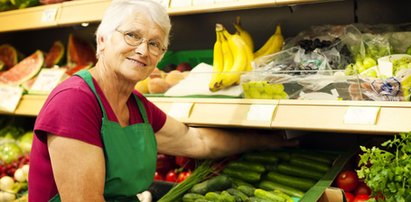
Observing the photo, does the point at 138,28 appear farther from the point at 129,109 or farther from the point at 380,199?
the point at 380,199

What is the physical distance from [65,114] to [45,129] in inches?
2.8

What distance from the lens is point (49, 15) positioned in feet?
8.36

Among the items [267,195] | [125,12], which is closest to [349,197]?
[267,195]

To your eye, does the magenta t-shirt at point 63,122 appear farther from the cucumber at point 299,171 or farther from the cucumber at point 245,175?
the cucumber at point 299,171

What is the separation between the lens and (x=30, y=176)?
1.53m

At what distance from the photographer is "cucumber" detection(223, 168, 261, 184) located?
2002 millimetres

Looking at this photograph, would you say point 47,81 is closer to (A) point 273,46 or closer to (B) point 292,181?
(A) point 273,46

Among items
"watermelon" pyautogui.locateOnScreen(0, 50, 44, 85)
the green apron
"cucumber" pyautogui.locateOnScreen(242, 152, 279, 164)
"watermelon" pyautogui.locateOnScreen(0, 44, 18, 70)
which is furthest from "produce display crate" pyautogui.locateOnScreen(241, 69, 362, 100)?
"watermelon" pyautogui.locateOnScreen(0, 44, 18, 70)

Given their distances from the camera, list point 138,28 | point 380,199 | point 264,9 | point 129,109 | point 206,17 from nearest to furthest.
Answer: point 380,199, point 138,28, point 129,109, point 264,9, point 206,17

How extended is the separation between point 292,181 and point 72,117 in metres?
0.99

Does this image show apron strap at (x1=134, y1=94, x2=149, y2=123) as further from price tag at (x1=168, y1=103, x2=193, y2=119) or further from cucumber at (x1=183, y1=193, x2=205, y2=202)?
cucumber at (x1=183, y1=193, x2=205, y2=202)

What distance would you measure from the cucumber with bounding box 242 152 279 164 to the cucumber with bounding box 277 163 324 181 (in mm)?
48

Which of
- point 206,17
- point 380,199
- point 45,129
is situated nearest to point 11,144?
point 206,17

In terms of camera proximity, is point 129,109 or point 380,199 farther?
point 129,109
